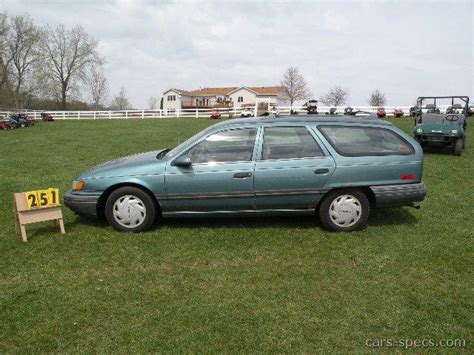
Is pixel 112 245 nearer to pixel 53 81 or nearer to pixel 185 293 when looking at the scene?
pixel 185 293

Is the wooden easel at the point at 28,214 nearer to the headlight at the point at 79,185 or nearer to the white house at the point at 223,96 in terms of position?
the headlight at the point at 79,185

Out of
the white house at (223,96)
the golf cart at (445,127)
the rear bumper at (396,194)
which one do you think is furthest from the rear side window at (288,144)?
the white house at (223,96)

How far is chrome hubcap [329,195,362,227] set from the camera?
4.99 meters

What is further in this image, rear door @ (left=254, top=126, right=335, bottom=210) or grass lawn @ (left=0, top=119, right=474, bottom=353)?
rear door @ (left=254, top=126, right=335, bottom=210)

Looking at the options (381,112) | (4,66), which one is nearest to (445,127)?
(381,112)

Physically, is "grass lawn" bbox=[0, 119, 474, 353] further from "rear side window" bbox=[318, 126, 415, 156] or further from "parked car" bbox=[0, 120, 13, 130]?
"parked car" bbox=[0, 120, 13, 130]

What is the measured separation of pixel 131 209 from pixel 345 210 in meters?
2.87

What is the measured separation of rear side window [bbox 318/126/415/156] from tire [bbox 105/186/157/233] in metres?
2.59

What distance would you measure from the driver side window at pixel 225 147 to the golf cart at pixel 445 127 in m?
8.73

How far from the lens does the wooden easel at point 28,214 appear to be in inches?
190

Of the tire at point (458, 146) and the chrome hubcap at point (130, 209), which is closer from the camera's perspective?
the chrome hubcap at point (130, 209)

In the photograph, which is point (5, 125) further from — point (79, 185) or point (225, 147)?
point (225, 147)

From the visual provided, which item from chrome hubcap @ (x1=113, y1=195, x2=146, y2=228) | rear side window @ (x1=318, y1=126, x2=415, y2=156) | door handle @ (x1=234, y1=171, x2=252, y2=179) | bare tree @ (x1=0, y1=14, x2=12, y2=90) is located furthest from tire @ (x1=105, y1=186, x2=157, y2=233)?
bare tree @ (x1=0, y1=14, x2=12, y2=90)

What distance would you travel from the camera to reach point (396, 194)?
16.4ft
